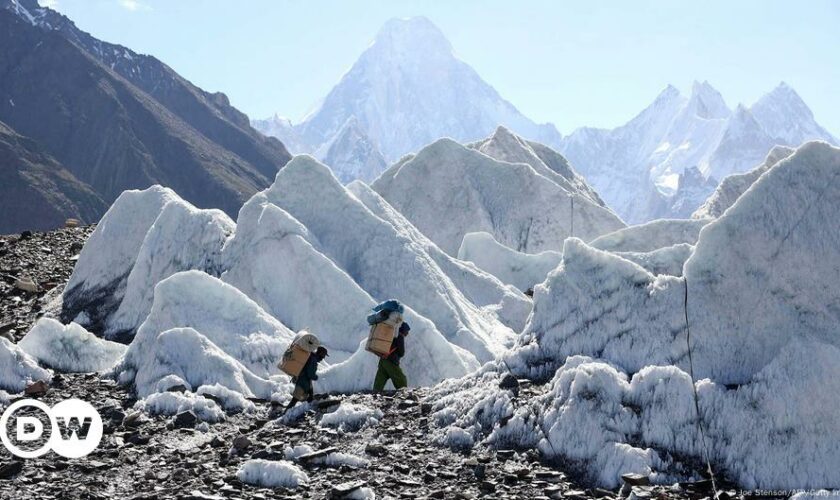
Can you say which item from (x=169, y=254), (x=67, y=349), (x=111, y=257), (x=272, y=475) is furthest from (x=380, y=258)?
(x=272, y=475)

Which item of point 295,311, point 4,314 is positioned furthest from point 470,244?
point 4,314

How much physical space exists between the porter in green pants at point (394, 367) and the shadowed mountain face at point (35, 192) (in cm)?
13926

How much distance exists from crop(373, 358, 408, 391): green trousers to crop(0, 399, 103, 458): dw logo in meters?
4.97

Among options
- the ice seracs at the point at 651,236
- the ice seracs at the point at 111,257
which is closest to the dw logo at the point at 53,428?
the ice seracs at the point at 111,257

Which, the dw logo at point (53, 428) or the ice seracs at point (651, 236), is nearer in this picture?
the dw logo at point (53, 428)

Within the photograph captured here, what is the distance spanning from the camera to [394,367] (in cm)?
1625

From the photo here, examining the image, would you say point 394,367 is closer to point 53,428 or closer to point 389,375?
point 389,375

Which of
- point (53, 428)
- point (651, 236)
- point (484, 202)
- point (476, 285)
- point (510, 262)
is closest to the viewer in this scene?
point (53, 428)

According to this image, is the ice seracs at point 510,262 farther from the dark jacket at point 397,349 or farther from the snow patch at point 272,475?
the snow patch at point 272,475

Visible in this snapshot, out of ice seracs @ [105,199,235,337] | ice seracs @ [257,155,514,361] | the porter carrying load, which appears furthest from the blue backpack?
ice seracs @ [105,199,235,337]

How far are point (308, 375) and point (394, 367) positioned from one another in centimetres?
179

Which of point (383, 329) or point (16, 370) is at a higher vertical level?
point (383, 329)

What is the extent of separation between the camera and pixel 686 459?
34.9ft

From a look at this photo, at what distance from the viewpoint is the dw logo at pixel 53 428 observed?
1245cm
